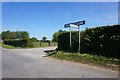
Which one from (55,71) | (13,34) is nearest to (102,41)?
(55,71)

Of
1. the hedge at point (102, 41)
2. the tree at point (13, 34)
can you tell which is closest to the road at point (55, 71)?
the hedge at point (102, 41)

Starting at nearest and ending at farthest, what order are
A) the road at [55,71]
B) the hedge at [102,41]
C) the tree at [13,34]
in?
the road at [55,71]
the hedge at [102,41]
the tree at [13,34]

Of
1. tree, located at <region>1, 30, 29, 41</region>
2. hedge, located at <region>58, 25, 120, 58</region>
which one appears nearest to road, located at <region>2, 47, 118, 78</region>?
hedge, located at <region>58, 25, 120, 58</region>

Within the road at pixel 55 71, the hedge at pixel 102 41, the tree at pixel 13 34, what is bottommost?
the road at pixel 55 71

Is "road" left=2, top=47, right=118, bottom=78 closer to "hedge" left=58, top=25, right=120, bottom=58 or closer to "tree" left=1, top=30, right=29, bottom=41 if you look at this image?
"hedge" left=58, top=25, right=120, bottom=58

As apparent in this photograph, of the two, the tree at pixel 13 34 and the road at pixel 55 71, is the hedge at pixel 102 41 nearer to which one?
the road at pixel 55 71

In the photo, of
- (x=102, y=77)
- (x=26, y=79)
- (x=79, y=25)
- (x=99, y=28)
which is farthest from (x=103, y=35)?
(x=26, y=79)

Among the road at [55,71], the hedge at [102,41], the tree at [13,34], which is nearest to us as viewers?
the road at [55,71]

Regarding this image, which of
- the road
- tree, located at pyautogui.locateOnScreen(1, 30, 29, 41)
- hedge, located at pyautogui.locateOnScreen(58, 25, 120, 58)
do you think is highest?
tree, located at pyautogui.locateOnScreen(1, 30, 29, 41)

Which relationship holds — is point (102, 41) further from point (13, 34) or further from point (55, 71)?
point (13, 34)

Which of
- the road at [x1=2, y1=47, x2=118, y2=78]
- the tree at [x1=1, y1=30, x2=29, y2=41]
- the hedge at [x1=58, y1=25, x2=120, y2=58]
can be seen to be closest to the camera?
the road at [x1=2, y1=47, x2=118, y2=78]

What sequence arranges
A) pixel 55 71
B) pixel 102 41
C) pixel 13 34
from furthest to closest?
1. pixel 13 34
2. pixel 102 41
3. pixel 55 71

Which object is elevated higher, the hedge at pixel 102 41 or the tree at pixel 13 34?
the tree at pixel 13 34

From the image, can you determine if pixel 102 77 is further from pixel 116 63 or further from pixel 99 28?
pixel 99 28
